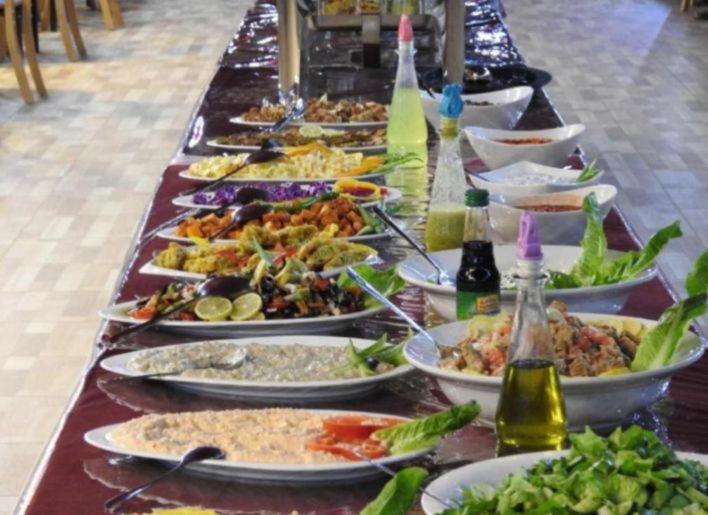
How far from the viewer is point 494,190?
2.25 metres

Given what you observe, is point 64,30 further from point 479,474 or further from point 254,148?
point 479,474

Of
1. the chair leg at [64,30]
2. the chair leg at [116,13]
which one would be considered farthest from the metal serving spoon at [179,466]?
the chair leg at [116,13]


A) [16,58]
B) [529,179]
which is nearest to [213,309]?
[529,179]

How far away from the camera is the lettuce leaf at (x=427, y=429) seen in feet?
4.37

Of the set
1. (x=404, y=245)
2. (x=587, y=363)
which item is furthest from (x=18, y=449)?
(x=587, y=363)

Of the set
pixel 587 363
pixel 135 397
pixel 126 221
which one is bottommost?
pixel 126 221

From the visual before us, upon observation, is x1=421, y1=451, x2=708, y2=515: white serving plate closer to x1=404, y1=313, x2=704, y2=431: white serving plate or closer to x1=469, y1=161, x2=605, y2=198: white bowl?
x1=404, y1=313, x2=704, y2=431: white serving plate

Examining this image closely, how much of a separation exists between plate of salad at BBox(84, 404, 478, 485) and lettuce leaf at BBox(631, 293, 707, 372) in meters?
0.19

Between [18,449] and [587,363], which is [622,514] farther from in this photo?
[18,449]

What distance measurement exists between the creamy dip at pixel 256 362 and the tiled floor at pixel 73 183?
1.20 metres

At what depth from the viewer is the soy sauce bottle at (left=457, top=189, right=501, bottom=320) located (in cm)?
161

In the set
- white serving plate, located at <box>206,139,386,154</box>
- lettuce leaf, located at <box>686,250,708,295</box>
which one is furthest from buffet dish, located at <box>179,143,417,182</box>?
lettuce leaf, located at <box>686,250,708,295</box>

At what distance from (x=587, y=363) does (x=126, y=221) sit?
3415mm

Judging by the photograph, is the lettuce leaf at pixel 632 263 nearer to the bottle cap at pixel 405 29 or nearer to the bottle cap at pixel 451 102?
the bottle cap at pixel 451 102
